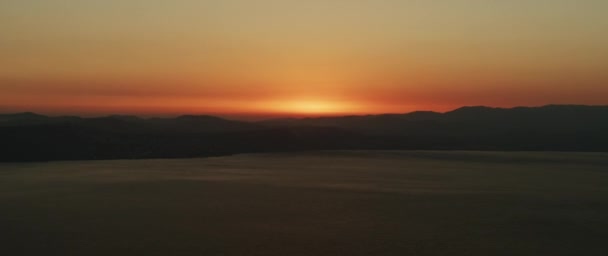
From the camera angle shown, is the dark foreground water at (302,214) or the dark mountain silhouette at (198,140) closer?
the dark foreground water at (302,214)

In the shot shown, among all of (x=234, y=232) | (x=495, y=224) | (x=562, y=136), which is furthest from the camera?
(x=562, y=136)

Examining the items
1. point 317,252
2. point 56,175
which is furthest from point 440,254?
point 56,175

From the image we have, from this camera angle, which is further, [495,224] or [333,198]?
[333,198]

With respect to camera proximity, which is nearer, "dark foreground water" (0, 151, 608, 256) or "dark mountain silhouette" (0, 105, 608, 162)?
"dark foreground water" (0, 151, 608, 256)

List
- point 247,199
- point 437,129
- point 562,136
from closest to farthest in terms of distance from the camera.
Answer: point 247,199, point 562,136, point 437,129

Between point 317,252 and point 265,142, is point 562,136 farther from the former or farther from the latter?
point 317,252

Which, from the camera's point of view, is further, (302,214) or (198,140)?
(198,140)

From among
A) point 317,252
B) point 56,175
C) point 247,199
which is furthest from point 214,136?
point 317,252
